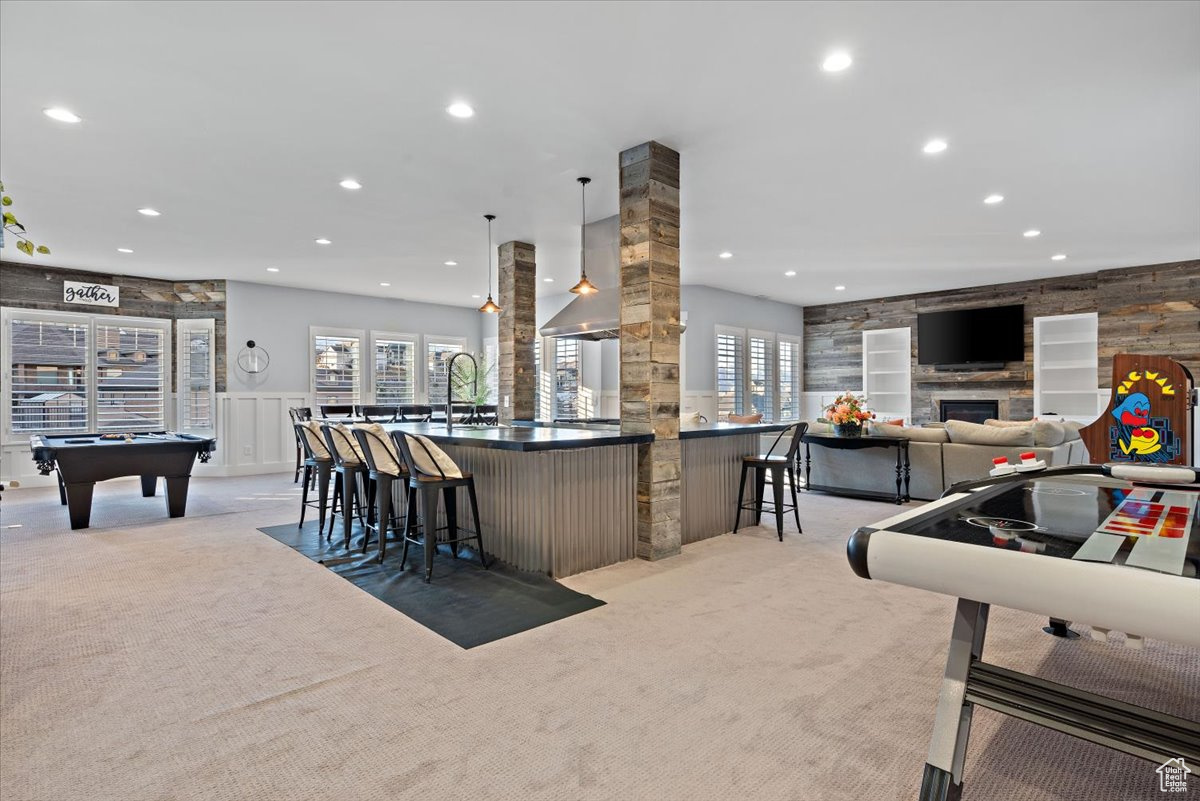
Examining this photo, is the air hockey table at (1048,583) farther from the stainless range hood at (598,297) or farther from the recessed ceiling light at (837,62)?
the stainless range hood at (598,297)

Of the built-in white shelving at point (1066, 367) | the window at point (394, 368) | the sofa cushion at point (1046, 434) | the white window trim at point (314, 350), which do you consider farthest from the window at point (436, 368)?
the built-in white shelving at point (1066, 367)

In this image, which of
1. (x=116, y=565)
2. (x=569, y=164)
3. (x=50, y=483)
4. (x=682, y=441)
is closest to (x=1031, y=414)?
(x=682, y=441)

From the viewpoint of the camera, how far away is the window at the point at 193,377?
29.0 feet

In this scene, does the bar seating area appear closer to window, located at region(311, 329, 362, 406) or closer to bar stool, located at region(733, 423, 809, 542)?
bar stool, located at region(733, 423, 809, 542)

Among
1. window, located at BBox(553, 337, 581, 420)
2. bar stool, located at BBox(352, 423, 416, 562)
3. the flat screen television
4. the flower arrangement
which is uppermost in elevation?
the flat screen television

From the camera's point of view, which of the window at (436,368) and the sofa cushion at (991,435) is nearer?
the sofa cushion at (991,435)

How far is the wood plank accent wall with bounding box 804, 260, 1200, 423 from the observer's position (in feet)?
25.9

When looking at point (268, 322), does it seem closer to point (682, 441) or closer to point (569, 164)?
point (569, 164)

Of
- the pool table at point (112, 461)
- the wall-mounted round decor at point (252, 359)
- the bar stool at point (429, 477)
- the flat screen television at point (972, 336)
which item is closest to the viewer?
the bar stool at point (429, 477)

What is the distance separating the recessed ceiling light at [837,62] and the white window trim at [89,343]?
932 cm

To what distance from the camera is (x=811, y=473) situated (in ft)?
24.0

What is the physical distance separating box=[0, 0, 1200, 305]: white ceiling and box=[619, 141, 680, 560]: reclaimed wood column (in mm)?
286

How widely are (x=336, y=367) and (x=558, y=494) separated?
7308 millimetres

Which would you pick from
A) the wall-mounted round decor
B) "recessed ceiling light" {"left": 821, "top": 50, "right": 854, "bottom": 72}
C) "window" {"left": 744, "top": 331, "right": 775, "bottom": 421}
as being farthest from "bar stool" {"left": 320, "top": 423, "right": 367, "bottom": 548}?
"window" {"left": 744, "top": 331, "right": 775, "bottom": 421}
